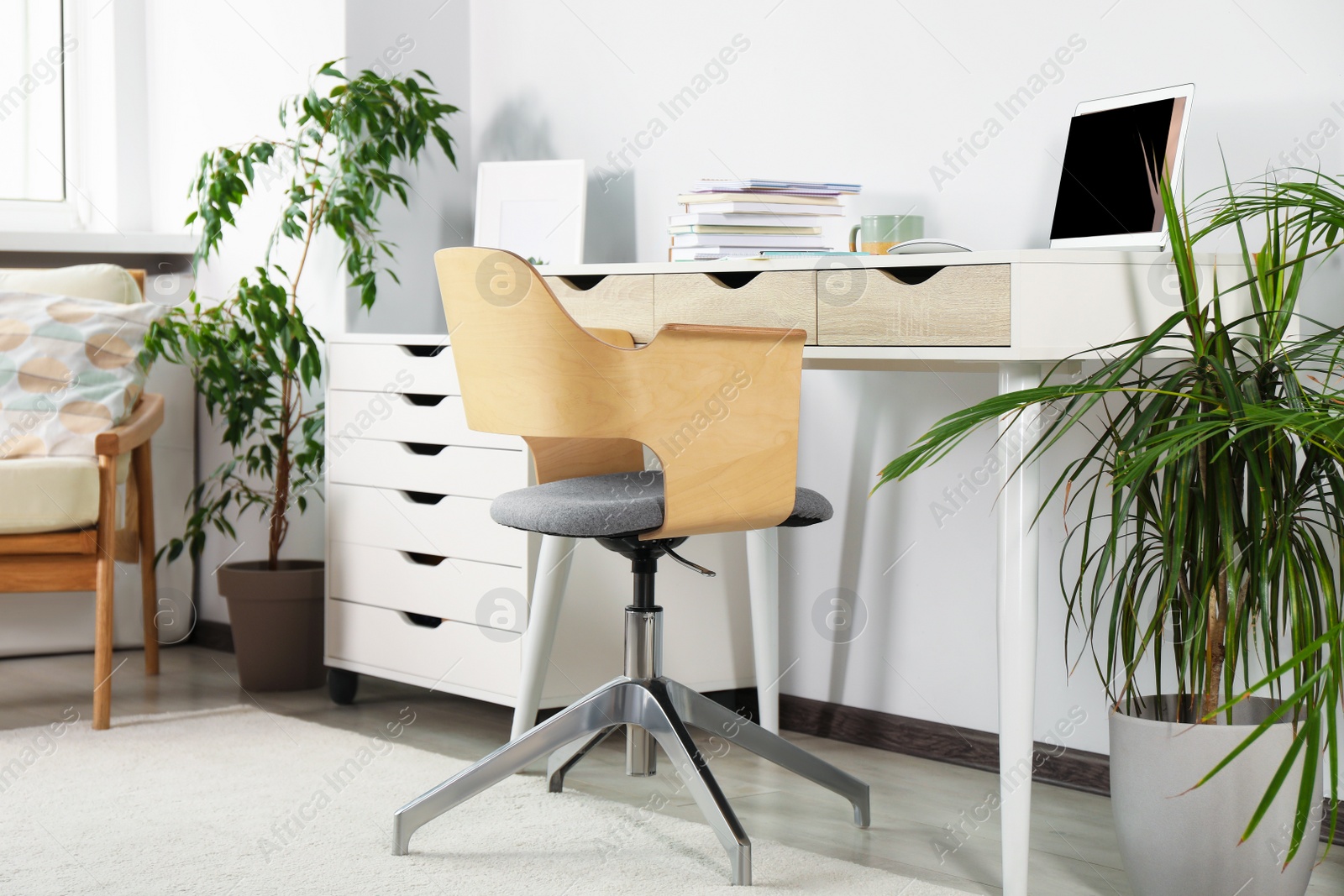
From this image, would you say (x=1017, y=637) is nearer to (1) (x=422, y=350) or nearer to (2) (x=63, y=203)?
(1) (x=422, y=350)

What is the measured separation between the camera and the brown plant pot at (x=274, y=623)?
299cm

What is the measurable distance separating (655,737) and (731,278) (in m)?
0.71

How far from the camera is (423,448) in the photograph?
277 cm

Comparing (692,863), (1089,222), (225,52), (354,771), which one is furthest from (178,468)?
(1089,222)

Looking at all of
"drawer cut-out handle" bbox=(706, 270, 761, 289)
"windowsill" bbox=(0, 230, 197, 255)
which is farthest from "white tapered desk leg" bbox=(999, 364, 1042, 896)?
"windowsill" bbox=(0, 230, 197, 255)

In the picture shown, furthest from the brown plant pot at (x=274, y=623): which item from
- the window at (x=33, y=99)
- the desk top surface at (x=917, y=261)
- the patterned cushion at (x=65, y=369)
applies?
the window at (x=33, y=99)

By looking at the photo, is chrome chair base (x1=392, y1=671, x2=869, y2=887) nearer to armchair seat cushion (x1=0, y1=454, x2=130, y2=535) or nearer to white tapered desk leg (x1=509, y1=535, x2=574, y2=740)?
white tapered desk leg (x1=509, y1=535, x2=574, y2=740)

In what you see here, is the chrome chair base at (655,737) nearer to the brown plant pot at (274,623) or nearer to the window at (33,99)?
the brown plant pot at (274,623)

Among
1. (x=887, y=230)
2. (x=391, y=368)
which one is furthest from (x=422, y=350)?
(x=887, y=230)

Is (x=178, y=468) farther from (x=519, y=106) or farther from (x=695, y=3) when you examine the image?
(x=695, y=3)

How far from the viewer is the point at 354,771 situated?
2.33 meters

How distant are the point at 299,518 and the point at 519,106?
111cm

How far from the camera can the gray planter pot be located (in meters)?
1.66

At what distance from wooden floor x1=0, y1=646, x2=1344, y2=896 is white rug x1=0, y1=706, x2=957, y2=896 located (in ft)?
0.29
